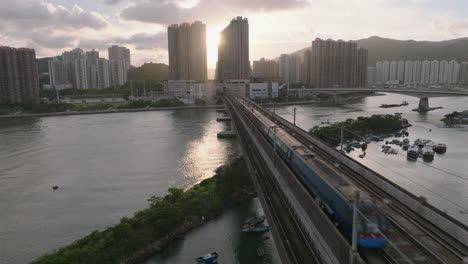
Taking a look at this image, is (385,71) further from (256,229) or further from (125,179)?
(256,229)

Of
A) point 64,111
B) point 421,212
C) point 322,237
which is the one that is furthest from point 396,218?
point 64,111

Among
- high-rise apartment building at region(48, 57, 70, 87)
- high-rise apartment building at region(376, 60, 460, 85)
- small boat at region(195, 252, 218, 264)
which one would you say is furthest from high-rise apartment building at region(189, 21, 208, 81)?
high-rise apartment building at region(376, 60, 460, 85)

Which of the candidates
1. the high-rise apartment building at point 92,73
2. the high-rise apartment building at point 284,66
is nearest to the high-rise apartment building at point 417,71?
the high-rise apartment building at point 284,66

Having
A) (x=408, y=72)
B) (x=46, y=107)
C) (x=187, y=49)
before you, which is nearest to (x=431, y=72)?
(x=408, y=72)

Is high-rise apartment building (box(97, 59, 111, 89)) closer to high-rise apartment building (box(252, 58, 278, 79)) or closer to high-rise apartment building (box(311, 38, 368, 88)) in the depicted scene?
high-rise apartment building (box(252, 58, 278, 79))

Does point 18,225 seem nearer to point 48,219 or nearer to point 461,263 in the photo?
point 48,219

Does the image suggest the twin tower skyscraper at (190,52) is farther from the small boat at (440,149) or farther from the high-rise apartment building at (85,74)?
the small boat at (440,149)
